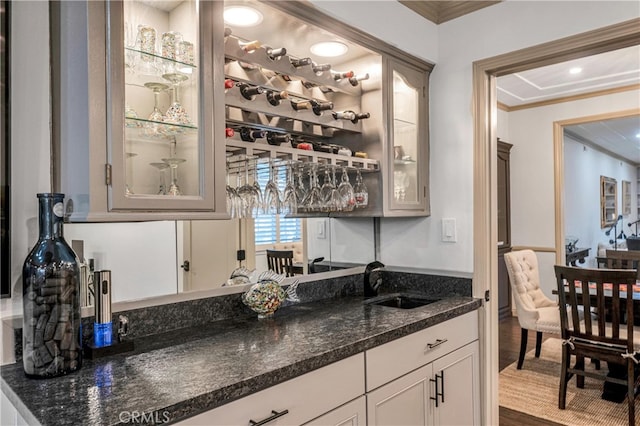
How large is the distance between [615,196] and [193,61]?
9299mm

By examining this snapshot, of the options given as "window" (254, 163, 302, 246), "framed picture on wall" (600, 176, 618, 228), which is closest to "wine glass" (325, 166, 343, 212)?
"window" (254, 163, 302, 246)

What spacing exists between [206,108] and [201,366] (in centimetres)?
86

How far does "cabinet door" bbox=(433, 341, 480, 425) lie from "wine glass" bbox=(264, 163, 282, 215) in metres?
1.00

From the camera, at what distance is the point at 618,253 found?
181 inches

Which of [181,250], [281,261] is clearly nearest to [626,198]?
[281,261]

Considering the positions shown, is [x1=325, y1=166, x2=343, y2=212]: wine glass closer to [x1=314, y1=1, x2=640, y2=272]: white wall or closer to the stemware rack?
the stemware rack

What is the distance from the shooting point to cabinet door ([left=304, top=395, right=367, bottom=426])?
1.47m

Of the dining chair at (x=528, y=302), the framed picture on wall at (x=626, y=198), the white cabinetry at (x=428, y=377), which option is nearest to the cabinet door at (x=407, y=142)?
the white cabinetry at (x=428, y=377)

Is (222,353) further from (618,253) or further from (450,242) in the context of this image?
(618,253)

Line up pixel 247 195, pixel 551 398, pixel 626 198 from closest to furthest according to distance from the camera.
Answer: pixel 247 195 < pixel 551 398 < pixel 626 198

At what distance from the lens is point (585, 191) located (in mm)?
7105

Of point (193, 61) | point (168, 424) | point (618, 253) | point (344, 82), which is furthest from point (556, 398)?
point (193, 61)

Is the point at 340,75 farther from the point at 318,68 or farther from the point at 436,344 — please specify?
the point at 436,344

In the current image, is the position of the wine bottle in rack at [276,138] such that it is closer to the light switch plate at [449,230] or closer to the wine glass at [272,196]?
the wine glass at [272,196]
